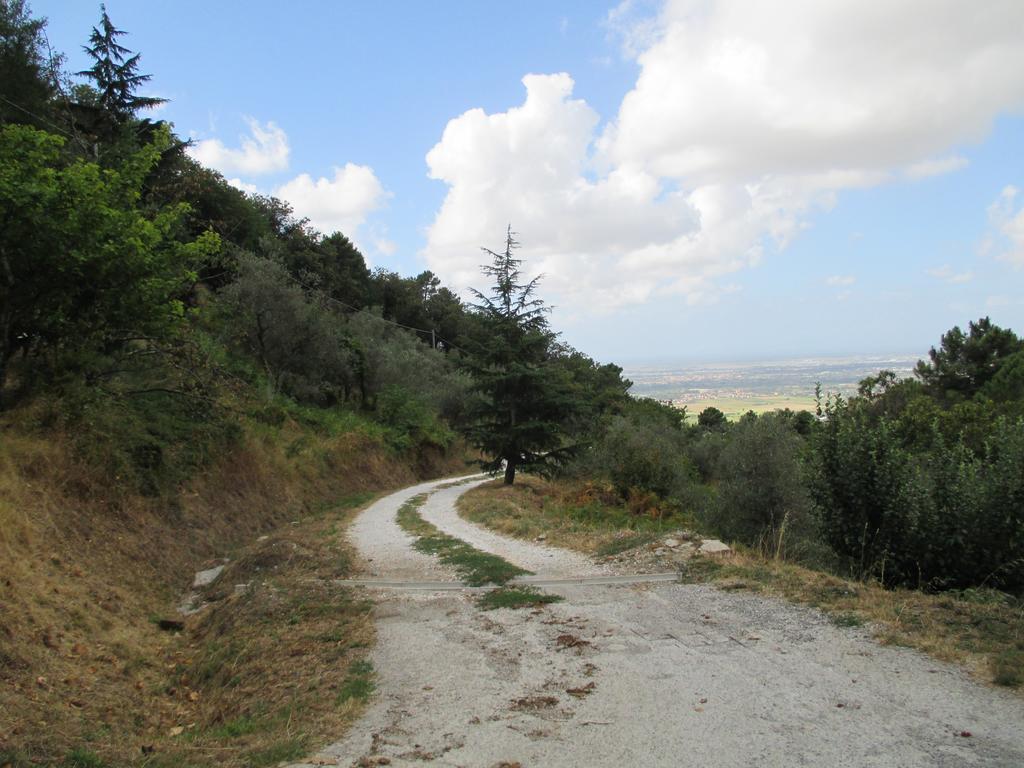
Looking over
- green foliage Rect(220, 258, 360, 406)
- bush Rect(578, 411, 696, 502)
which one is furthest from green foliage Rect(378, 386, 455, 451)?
bush Rect(578, 411, 696, 502)

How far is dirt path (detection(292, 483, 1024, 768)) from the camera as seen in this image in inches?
170

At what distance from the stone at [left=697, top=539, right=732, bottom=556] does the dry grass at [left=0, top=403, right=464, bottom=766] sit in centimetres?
522

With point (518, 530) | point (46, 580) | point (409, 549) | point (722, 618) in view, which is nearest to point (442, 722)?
point (722, 618)

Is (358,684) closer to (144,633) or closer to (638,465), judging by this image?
(144,633)

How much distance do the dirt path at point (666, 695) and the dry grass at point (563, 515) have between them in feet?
13.3

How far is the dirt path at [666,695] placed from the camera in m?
4.31

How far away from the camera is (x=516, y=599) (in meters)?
8.29

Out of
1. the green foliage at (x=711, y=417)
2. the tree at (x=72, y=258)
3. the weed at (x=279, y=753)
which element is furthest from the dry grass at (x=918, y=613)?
the green foliage at (x=711, y=417)

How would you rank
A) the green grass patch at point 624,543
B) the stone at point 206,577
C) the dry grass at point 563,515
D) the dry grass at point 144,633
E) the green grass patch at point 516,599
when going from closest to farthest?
the dry grass at point 144,633, the green grass patch at point 516,599, the green grass patch at point 624,543, the stone at point 206,577, the dry grass at point 563,515

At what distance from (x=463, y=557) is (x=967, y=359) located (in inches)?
1758

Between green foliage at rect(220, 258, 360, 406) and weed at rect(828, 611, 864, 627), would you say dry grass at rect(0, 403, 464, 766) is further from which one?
green foliage at rect(220, 258, 360, 406)

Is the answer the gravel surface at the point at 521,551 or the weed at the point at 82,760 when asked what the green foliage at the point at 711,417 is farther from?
the weed at the point at 82,760

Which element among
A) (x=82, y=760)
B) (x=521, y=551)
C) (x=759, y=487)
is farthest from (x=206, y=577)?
(x=759, y=487)

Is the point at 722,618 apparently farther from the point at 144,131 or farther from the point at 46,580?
the point at 144,131
